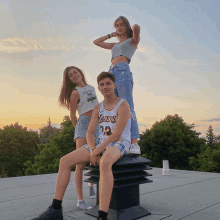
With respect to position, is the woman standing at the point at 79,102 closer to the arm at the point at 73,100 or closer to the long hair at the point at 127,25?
the arm at the point at 73,100

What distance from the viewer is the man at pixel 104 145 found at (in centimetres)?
289

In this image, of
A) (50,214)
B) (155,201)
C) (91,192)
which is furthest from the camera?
(91,192)

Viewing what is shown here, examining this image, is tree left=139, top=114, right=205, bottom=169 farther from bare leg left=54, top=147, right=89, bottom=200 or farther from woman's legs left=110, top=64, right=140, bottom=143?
bare leg left=54, top=147, right=89, bottom=200

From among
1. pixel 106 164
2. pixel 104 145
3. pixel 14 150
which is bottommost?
pixel 14 150

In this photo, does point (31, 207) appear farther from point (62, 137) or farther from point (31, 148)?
point (31, 148)

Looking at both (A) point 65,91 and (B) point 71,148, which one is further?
(B) point 71,148

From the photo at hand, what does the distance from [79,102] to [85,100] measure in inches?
4.8

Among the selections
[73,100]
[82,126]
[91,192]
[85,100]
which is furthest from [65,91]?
[91,192]

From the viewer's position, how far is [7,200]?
15.4 feet

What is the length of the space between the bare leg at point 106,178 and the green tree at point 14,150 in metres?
32.4

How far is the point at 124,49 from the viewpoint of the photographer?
4031 millimetres

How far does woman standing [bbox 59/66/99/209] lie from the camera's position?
3.76 meters

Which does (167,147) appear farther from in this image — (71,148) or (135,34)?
(135,34)

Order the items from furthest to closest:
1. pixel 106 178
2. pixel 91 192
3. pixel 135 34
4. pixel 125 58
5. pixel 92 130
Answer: pixel 91 192
pixel 125 58
pixel 135 34
pixel 92 130
pixel 106 178
